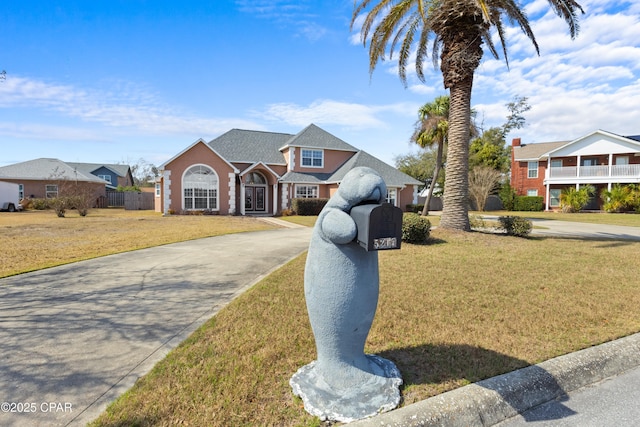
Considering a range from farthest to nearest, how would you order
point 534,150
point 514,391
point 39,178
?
point 534,150, point 39,178, point 514,391

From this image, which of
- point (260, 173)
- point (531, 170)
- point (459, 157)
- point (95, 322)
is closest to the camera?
point (95, 322)

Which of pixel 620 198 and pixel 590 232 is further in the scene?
pixel 620 198

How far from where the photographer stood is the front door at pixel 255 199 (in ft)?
88.7

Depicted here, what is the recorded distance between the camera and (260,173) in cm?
2677

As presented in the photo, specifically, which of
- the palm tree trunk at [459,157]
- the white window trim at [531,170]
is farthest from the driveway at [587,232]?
the white window trim at [531,170]

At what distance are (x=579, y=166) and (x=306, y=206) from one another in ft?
88.3

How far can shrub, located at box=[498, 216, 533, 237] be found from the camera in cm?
1192

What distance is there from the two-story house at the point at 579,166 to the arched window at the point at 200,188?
102 ft

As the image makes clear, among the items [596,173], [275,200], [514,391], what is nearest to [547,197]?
[596,173]

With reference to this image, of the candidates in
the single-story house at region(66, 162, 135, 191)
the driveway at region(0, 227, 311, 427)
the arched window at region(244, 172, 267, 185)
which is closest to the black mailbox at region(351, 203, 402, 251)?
the driveway at region(0, 227, 311, 427)

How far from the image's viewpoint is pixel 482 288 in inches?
237

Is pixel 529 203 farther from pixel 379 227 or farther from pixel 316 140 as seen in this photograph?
pixel 379 227

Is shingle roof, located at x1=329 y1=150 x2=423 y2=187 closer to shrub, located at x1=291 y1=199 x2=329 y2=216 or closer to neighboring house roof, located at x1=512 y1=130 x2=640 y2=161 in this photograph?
shrub, located at x1=291 y1=199 x2=329 y2=216

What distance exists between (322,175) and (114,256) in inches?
811
